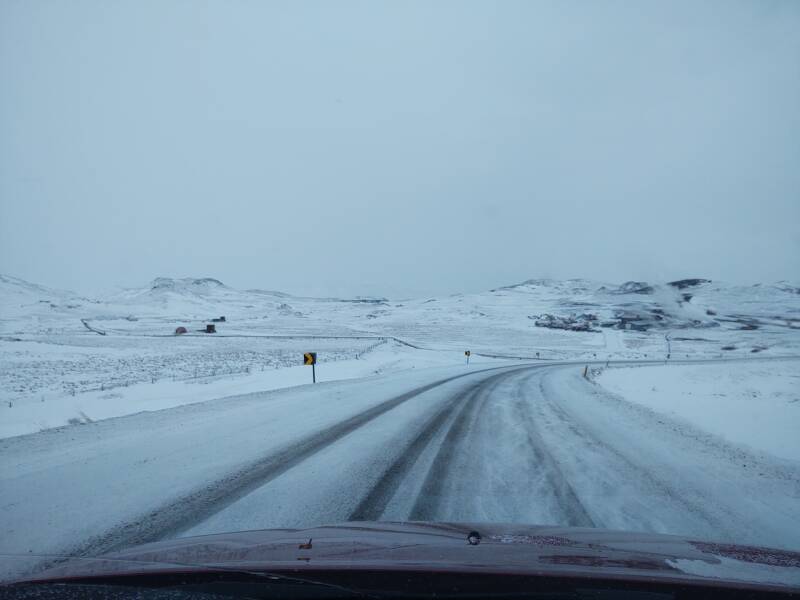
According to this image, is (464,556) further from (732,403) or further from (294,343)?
(294,343)

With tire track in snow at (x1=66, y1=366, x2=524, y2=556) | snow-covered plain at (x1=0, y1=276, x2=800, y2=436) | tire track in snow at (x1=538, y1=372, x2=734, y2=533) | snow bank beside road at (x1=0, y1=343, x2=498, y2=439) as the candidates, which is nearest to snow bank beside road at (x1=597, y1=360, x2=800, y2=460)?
tire track in snow at (x1=538, y1=372, x2=734, y2=533)

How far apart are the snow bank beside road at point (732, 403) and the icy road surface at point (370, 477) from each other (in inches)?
29.8

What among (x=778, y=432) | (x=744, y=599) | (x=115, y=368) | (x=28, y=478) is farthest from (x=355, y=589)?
(x=115, y=368)

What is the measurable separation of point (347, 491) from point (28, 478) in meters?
4.01

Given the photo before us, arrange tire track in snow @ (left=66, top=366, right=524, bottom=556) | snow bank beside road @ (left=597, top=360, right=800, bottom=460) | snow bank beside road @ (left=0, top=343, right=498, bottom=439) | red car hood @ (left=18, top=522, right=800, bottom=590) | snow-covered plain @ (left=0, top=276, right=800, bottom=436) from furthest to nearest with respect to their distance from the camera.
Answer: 1. snow-covered plain @ (left=0, top=276, right=800, bottom=436)
2. snow bank beside road @ (left=0, top=343, right=498, bottom=439)
3. snow bank beside road @ (left=597, top=360, right=800, bottom=460)
4. tire track in snow @ (left=66, top=366, right=524, bottom=556)
5. red car hood @ (left=18, top=522, right=800, bottom=590)

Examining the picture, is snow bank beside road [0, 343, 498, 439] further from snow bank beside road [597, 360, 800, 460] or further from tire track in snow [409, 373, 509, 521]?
snow bank beside road [597, 360, 800, 460]

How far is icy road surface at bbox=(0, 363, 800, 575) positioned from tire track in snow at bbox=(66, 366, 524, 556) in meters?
0.02

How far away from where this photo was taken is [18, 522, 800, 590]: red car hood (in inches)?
90.7

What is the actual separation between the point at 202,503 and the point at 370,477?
1.98m

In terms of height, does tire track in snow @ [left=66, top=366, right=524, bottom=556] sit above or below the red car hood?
below

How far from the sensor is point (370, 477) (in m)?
5.52

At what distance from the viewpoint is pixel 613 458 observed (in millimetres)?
6602

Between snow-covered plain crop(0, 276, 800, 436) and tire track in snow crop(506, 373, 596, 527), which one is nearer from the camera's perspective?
tire track in snow crop(506, 373, 596, 527)

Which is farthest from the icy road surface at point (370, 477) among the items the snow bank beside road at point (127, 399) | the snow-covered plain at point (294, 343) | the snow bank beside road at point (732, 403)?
the snow-covered plain at point (294, 343)
